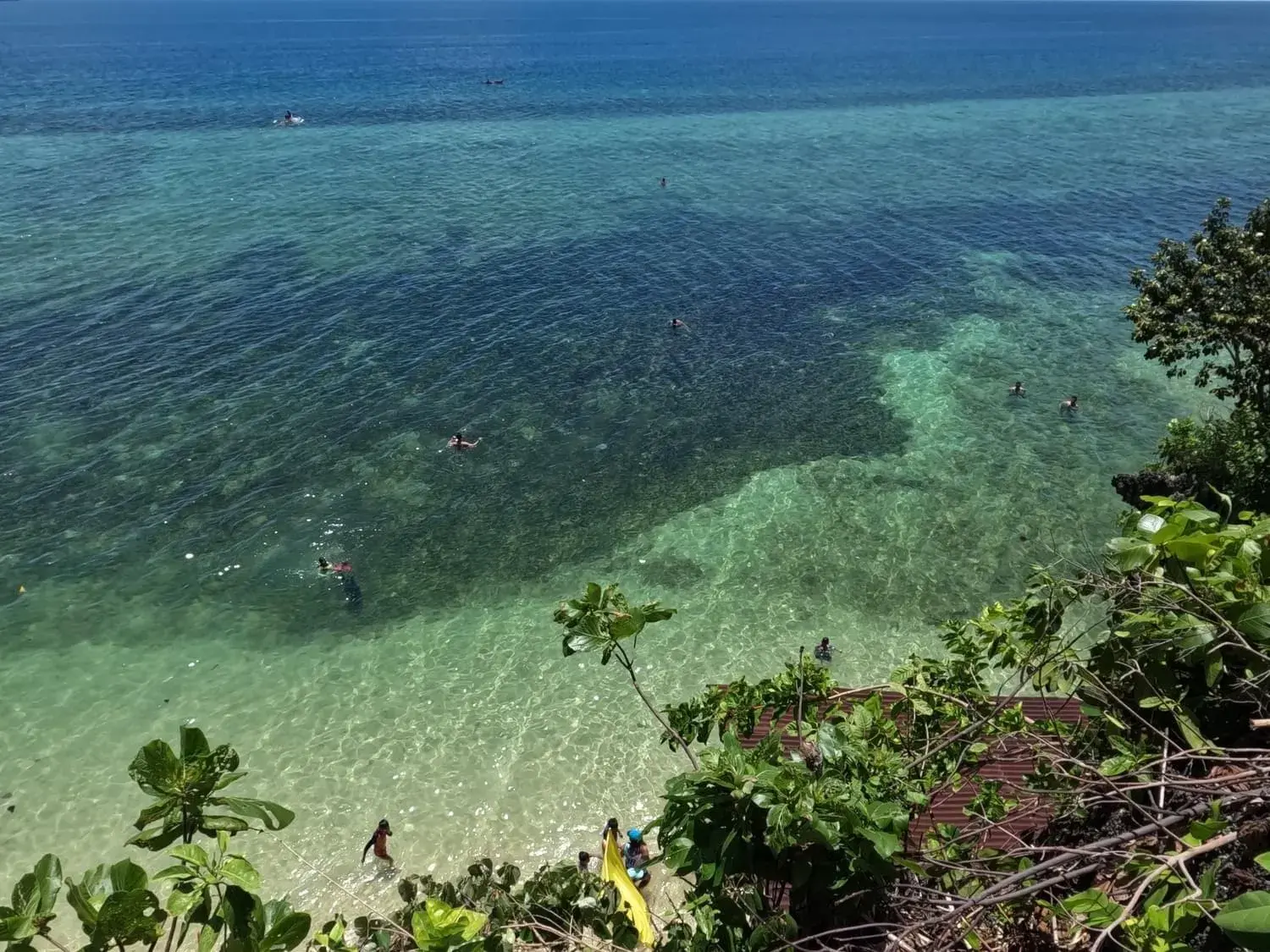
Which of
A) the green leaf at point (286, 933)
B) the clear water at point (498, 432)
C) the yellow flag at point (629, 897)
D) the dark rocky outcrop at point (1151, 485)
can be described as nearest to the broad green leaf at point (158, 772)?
the green leaf at point (286, 933)

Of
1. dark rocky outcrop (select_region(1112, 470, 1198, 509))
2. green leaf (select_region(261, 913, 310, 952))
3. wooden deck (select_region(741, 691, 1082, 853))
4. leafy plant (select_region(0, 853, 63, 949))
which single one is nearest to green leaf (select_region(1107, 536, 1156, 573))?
wooden deck (select_region(741, 691, 1082, 853))

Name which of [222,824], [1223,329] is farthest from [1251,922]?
[1223,329]

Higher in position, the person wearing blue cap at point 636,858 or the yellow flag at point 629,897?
the yellow flag at point 629,897

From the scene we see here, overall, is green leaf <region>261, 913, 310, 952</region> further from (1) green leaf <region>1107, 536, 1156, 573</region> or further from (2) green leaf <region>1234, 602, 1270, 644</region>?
(2) green leaf <region>1234, 602, 1270, 644</region>

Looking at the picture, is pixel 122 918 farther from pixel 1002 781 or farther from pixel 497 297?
pixel 497 297

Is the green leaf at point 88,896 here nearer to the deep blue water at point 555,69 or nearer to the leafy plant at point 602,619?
the leafy plant at point 602,619

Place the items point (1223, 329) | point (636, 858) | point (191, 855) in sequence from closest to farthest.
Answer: point (191, 855), point (636, 858), point (1223, 329)
